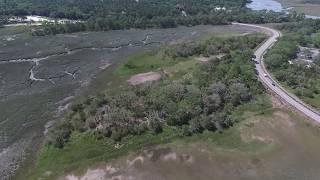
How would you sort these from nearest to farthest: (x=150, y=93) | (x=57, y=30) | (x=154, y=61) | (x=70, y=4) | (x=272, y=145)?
(x=272, y=145), (x=150, y=93), (x=154, y=61), (x=57, y=30), (x=70, y=4)

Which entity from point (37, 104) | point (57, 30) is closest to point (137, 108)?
point (37, 104)

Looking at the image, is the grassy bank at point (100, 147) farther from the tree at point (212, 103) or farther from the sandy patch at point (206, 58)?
the sandy patch at point (206, 58)

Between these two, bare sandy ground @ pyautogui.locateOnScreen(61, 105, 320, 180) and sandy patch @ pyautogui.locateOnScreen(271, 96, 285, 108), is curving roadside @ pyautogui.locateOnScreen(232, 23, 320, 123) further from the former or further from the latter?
bare sandy ground @ pyautogui.locateOnScreen(61, 105, 320, 180)

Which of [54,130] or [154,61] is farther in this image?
[154,61]

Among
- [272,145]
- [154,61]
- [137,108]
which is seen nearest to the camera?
[272,145]

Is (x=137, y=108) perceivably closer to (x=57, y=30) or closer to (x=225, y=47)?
(x=225, y=47)

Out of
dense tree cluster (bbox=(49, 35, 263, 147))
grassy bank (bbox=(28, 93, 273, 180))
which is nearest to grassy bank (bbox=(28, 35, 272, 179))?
grassy bank (bbox=(28, 93, 273, 180))
